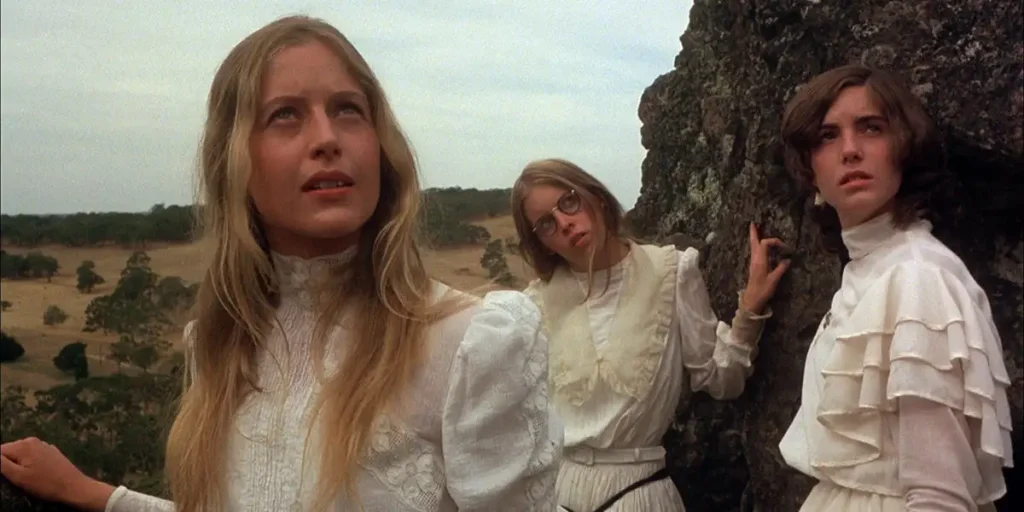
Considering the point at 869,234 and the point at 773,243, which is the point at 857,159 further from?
the point at 773,243

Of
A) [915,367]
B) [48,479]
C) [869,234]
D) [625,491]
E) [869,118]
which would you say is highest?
[869,118]

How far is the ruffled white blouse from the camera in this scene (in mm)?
767

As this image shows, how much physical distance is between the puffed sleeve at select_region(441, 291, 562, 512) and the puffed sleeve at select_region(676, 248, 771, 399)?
61 centimetres

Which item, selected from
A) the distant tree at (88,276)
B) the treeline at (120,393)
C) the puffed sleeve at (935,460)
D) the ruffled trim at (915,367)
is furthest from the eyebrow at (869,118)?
the distant tree at (88,276)

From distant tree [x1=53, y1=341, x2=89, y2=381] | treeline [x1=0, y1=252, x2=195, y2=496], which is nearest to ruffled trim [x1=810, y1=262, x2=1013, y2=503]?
treeline [x1=0, y1=252, x2=195, y2=496]

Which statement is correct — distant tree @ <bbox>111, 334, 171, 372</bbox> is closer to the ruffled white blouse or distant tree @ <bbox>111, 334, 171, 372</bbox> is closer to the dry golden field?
the dry golden field

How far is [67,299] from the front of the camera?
1.25m

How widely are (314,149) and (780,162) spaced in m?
0.64

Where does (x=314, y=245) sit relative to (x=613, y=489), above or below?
above

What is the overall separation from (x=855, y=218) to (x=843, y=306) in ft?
0.28

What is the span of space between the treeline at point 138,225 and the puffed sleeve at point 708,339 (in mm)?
278

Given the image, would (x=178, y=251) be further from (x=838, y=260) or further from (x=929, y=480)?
(x=929, y=480)

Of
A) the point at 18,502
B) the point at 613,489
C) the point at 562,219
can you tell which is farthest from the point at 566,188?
the point at 18,502

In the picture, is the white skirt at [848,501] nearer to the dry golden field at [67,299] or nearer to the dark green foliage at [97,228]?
the dry golden field at [67,299]
